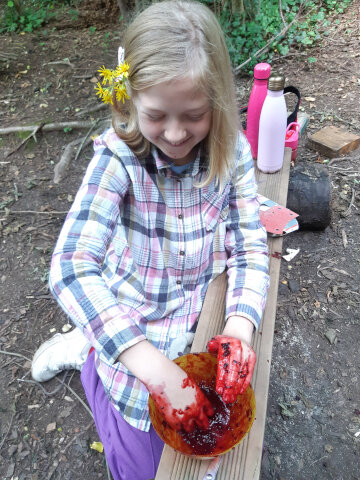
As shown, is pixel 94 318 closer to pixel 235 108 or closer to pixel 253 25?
pixel 235 108

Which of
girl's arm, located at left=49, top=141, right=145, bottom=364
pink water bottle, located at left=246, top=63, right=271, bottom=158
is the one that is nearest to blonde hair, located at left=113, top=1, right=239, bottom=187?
girl's arm, located at left=49, top=141, right=145, bottom=364

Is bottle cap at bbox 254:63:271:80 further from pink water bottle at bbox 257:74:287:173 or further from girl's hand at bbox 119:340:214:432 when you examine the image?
girl's hand at bbox 119:340:214:432

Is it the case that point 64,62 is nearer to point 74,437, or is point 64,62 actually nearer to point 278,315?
point 278,315

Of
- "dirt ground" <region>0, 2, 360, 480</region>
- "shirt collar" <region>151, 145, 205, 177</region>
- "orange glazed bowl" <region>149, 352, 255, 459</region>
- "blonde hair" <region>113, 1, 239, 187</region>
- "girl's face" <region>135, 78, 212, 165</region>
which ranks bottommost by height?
"dirt ground" <region>0, 2, 360, 480</region>

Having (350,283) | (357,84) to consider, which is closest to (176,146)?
(350,283)

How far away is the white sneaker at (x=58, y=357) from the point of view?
6.41ft

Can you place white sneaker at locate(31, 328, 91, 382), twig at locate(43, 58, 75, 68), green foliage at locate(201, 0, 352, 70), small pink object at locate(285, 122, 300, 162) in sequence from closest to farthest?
white sneaker at locate(31, 328, 91, 382)
small pink object at locate(285, 122, 300, 162)
green foliage at locate(201, 0, 352, 70)
twig at locate(43, 58, 75, 68)

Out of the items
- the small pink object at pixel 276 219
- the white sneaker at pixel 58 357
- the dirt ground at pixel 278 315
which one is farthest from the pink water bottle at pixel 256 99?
the white sneaker at pixel 58 357

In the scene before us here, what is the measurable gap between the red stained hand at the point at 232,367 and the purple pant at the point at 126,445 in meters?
0.42

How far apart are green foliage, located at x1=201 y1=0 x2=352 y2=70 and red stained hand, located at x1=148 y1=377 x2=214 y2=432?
12.3 ft

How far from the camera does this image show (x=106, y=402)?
1.44 metres

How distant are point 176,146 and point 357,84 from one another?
127 inches

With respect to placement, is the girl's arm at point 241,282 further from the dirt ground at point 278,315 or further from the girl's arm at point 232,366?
the dirt ground at point 278,315

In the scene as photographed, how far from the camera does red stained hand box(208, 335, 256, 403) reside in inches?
40.8
